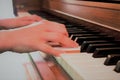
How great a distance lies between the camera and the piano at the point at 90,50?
570 mm

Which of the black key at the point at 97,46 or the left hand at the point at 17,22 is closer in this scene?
the black key at the point at 97,46

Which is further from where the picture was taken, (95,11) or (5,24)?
(5,24)

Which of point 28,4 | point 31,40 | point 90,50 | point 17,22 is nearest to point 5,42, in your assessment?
point 31,40

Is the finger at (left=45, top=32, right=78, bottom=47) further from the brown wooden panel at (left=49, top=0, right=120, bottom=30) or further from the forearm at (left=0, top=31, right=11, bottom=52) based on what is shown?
the brown wooden panel at (left=49, top=0, right=120, bottom=30)

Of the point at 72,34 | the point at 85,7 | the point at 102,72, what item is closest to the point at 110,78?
the point at 102,72

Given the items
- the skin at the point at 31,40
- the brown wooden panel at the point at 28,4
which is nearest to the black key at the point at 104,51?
the skin at the point at 31,40

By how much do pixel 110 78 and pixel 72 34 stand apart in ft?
1.60

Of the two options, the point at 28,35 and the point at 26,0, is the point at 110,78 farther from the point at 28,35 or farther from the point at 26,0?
the point at 26,0

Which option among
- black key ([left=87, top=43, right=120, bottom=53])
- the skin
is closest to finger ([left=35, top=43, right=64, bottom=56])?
the skin

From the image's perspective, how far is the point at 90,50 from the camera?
2.44ft

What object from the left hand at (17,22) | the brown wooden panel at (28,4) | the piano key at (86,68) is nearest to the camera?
the piano key at (86,68)

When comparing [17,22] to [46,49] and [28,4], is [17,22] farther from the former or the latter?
[28,4]

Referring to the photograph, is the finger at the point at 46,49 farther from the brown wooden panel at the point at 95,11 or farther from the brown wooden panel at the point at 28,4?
the brown wooden panel at the point at 28,4

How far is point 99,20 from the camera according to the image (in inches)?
41.4
